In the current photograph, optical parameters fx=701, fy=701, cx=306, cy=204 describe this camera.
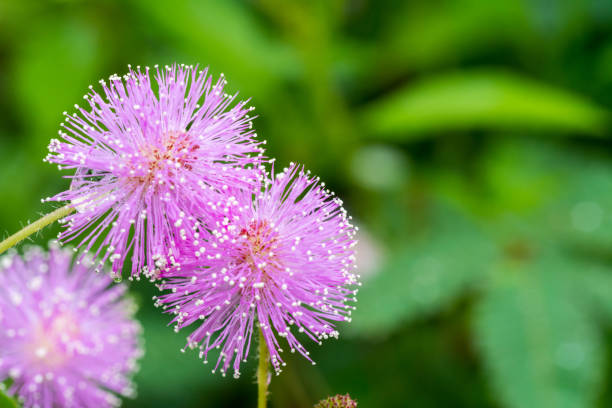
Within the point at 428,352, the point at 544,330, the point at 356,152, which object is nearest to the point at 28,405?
the point at 544,330

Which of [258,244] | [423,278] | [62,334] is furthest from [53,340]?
[423,278]

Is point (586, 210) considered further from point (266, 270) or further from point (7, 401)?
point (7, 401)

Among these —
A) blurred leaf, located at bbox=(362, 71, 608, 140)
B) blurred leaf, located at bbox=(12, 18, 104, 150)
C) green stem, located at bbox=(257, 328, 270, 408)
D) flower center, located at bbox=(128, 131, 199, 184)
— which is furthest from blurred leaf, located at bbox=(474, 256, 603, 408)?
blurred leaf, located at bbox=(12, 18, 104, 150)

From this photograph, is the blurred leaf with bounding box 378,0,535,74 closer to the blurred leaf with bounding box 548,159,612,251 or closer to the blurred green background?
the blurred green background

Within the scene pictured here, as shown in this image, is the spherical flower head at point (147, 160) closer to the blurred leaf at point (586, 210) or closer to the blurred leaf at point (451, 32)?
the blurred leaf at point (586, 210)

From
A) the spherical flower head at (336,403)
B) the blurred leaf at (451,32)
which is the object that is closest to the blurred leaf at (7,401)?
the spherical flower head at (336,403)
